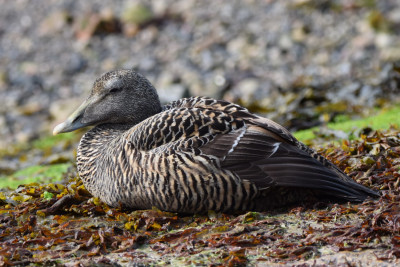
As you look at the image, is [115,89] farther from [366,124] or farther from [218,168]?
[366,124]

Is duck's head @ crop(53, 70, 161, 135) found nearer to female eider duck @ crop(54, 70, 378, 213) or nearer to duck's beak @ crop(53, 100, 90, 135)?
duck's beak @ crop(53, 100, 90, 135)

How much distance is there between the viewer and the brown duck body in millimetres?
4582

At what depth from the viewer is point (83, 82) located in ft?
46.7

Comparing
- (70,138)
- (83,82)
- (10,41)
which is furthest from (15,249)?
(10,41)

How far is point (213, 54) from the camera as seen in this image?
556 inches

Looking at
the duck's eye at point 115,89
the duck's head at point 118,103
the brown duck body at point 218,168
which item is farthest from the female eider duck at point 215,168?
the duck's eye at point 115,89

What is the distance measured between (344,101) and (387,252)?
659 cm

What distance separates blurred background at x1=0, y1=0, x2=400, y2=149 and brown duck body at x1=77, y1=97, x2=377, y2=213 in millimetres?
4445

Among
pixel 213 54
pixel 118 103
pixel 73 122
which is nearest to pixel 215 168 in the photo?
pixel 118 103

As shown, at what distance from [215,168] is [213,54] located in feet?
32.0

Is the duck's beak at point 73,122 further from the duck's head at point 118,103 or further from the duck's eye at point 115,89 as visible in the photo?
the duck's eye at point 115,89

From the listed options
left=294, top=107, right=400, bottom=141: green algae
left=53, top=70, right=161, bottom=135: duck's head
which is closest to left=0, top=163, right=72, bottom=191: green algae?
left=53, top=70, right=161, bottom=135: duck's head

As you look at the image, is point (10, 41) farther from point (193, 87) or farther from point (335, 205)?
point (335, 205)

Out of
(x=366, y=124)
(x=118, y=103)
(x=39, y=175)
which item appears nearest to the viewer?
(x=118, y=103)
